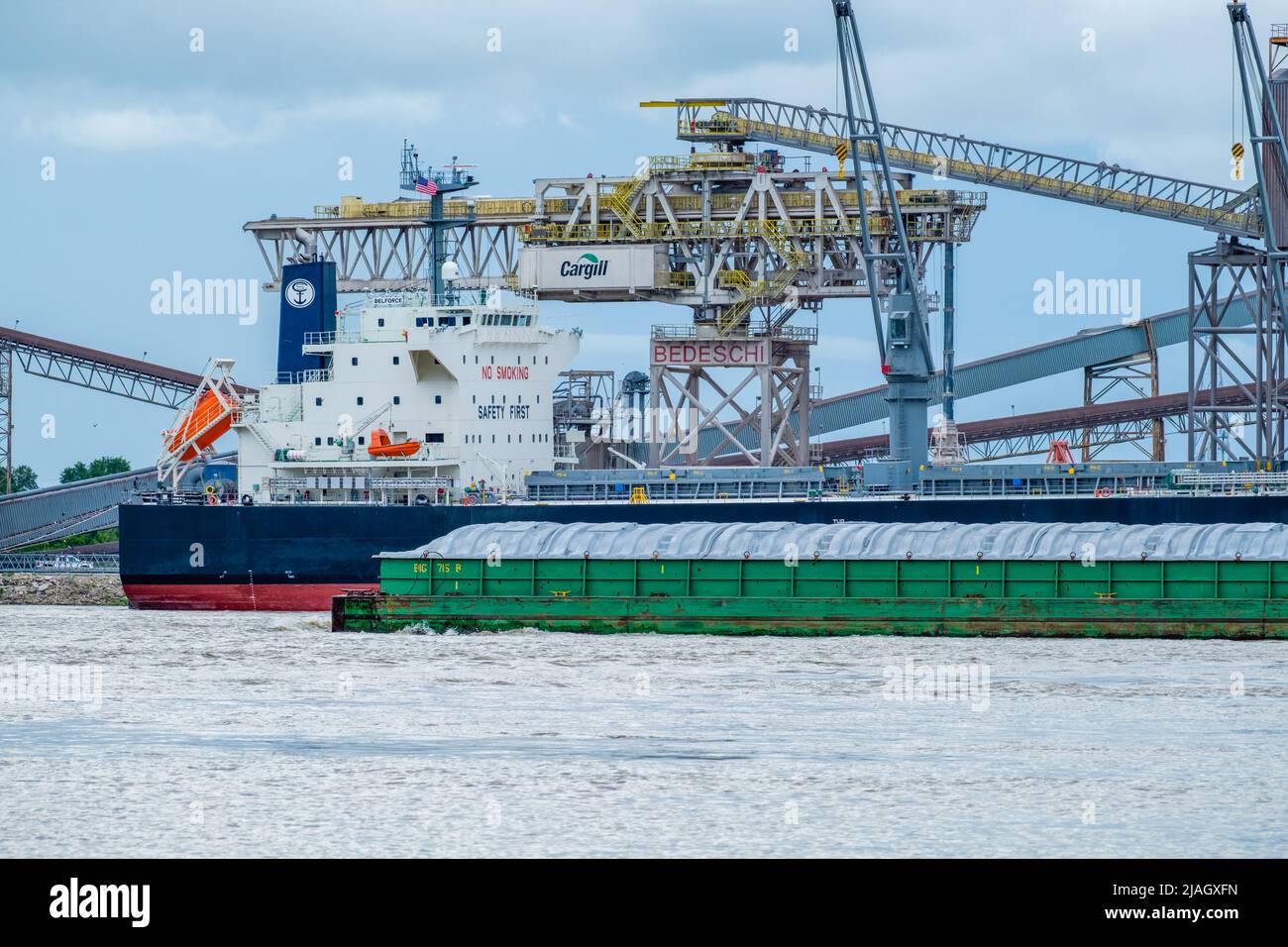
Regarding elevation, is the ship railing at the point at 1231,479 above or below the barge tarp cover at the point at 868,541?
above

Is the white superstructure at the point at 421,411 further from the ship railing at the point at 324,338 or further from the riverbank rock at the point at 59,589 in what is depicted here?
the riverbank rock at the point at 59,589

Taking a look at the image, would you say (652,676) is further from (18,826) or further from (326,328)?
(326,328)

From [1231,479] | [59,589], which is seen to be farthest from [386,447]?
[1231,479]

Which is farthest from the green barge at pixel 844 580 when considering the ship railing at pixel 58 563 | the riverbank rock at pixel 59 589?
the ship railing at pixel 58 563

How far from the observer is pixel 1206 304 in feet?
248

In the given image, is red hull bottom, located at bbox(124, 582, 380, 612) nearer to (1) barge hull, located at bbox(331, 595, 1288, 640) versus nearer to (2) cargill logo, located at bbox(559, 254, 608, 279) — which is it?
(1) barge hull, located at bbox(331, 595, 1288, 640)

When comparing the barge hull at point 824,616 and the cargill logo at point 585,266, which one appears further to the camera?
the cargill logo at point 585,266

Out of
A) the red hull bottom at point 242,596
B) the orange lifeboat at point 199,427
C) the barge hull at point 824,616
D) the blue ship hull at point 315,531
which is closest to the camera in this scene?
the barge hull at point 824,616

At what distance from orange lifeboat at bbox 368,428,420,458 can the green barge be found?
1002 cm

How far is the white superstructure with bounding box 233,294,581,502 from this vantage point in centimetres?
6650

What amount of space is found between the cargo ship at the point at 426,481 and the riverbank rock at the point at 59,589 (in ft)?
32.7

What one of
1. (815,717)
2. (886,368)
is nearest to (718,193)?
(886,368)

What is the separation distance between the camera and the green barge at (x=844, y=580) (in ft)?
166

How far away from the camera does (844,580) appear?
5272 centimetres
